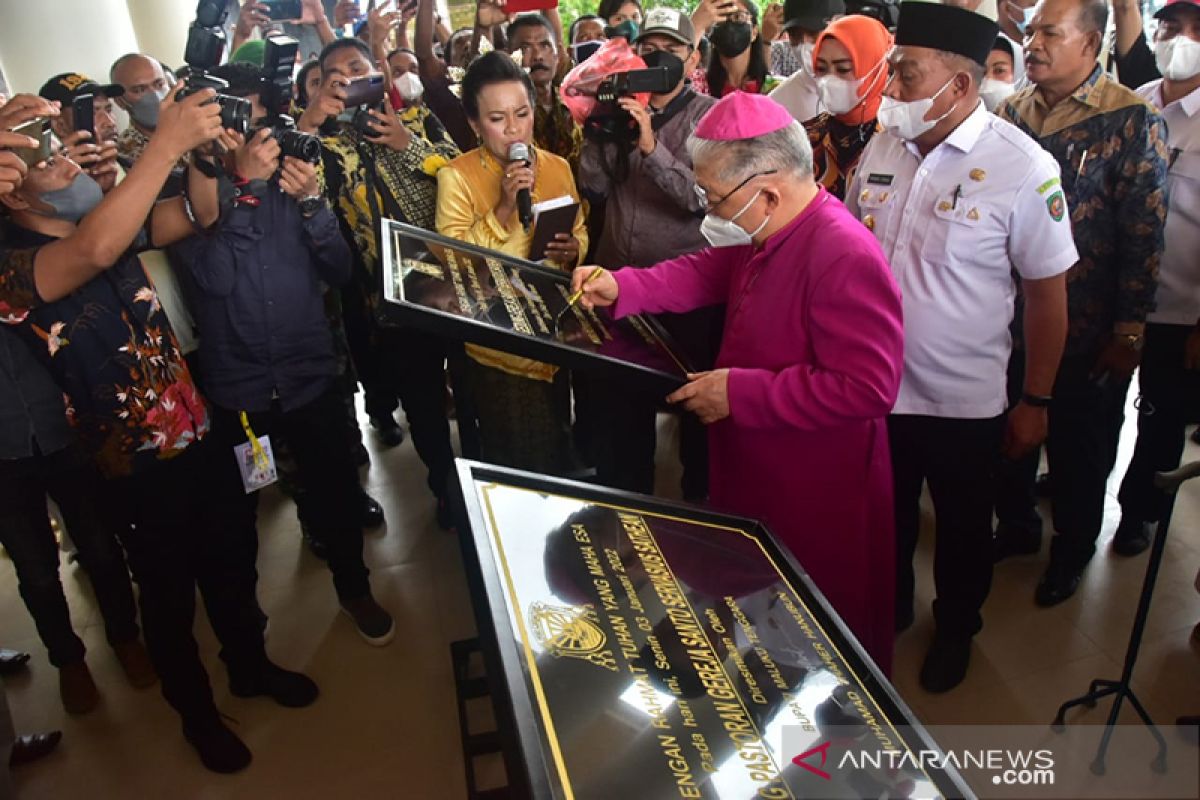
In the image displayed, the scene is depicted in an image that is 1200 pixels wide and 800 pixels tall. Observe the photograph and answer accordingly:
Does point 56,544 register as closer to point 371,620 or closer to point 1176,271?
point 371,620

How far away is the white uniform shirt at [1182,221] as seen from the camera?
101 inches

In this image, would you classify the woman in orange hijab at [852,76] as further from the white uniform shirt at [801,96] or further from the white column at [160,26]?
the white column at [160,26]

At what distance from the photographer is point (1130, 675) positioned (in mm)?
2117

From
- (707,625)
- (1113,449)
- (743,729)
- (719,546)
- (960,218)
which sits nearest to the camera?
(743,729)

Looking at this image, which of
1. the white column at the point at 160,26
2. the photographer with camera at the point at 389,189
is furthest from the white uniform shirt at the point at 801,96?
the white column at the point at 160,26

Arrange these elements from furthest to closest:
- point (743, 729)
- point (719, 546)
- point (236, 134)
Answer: point (236, 134), point (719, 546), point (743, 729)

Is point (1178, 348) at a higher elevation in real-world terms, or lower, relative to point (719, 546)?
lower

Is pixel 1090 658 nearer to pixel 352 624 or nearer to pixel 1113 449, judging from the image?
pixel 1113 449

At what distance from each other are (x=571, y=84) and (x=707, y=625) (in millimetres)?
1992

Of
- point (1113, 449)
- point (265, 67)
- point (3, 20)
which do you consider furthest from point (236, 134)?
point (3, 20)

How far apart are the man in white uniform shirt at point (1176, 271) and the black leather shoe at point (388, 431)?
315 cm

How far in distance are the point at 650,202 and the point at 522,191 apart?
45cm

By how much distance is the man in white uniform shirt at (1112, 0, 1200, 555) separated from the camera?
101 inches

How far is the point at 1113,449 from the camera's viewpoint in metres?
2.98
